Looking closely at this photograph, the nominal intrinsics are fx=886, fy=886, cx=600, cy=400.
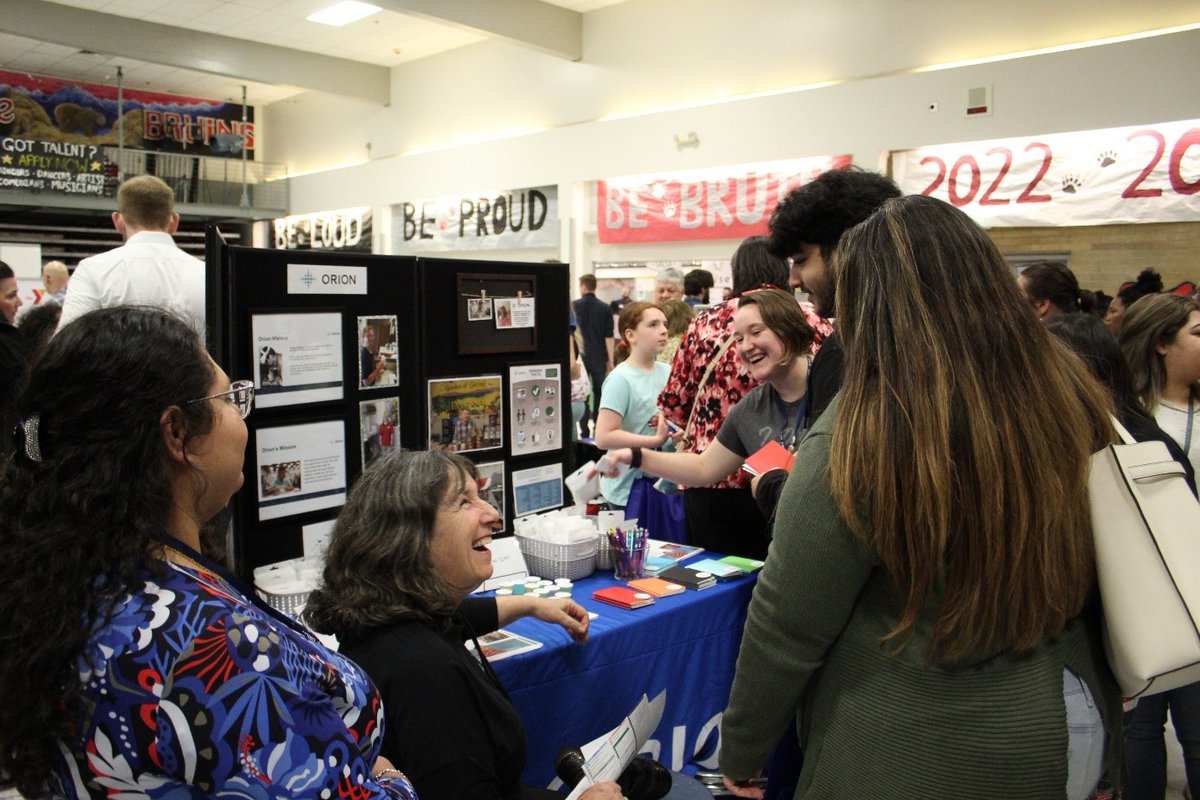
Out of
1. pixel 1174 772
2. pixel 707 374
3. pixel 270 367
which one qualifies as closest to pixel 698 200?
pixel 707 374

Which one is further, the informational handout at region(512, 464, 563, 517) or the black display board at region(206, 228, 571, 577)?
the informational handout at region(512, 464, 563, 517)

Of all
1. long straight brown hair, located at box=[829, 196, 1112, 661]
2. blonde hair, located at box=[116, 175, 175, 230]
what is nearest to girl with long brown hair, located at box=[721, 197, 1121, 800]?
long straight brown hair, located at box=[829, 196, 1112, 661]

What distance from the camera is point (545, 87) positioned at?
10.3m

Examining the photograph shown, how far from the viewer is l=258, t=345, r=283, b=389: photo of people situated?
226cm

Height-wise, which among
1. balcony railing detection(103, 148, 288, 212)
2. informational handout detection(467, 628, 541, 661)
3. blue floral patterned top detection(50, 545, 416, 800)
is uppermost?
balcony railing detection(103, 148, 288, 212)

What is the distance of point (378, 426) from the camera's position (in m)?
2.53

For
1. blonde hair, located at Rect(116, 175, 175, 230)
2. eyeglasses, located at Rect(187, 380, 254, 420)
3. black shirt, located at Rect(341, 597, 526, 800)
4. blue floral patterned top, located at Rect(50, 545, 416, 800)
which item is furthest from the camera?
blonde hair, located at Rect(116, 175, 175, 230)

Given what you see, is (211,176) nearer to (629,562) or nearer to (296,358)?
(296,358)

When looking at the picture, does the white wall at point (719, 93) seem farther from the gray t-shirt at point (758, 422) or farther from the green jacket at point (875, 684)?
the green jacket at point (875, 684)

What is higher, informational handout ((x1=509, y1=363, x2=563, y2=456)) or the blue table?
informational handout ((x1=509, y1=363, x2=563, y2=456))

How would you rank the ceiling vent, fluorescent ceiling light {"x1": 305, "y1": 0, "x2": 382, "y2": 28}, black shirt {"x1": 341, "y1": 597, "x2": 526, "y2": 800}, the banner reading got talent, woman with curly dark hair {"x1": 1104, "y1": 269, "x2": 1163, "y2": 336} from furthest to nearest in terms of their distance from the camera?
fluorescent ceiling light {"x1": 305, "y1": 0, "x2": 382, "y2": 28} < the banner reading got talent < the ceiling vent < woman with curly dark hair {"x1": 1104, "y1": 269, "x2": 1163, "y2": 336} < black shirt {"x1": 341, "y1": 597, "x2": 526, "y2": 800}

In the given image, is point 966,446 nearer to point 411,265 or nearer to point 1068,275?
point 411,265

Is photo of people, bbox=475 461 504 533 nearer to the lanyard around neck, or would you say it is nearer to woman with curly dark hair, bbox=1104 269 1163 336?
the lanyard around neck

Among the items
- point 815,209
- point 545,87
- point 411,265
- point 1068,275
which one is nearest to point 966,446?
point 815,209
